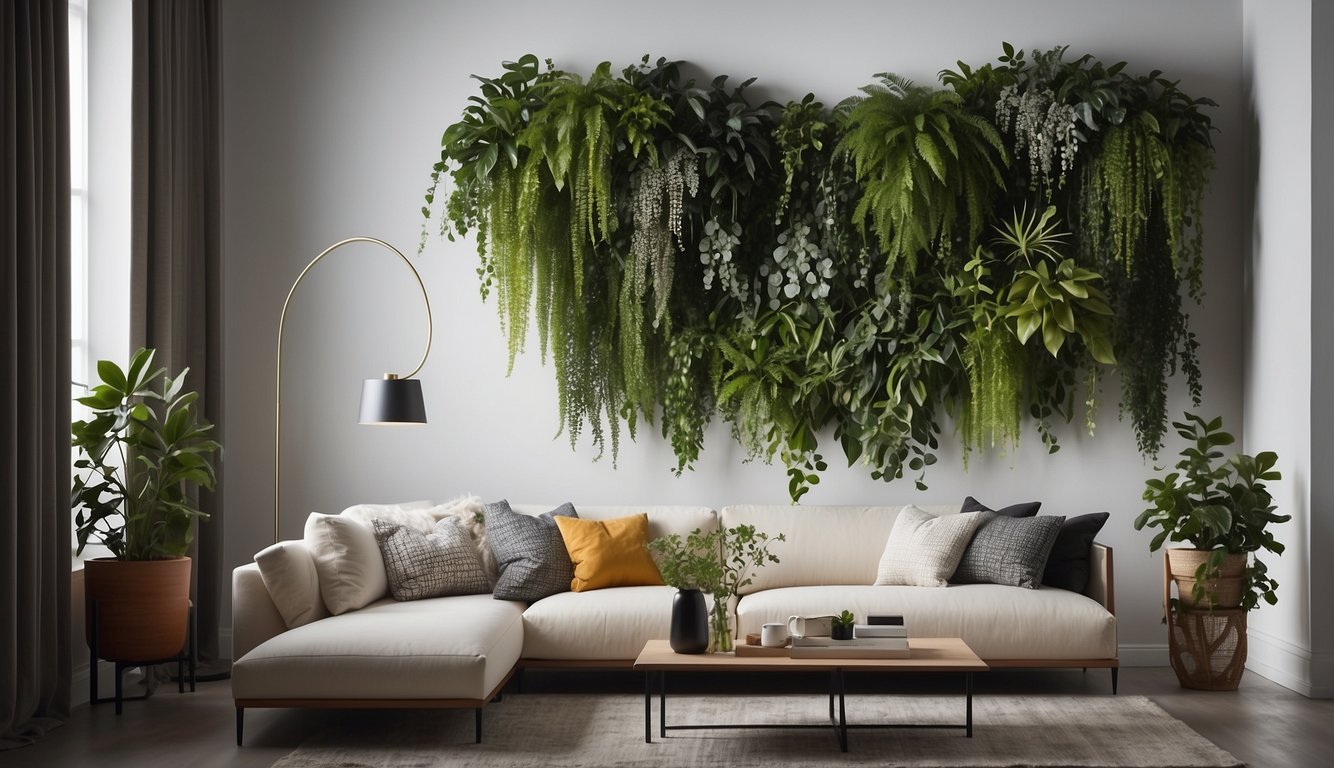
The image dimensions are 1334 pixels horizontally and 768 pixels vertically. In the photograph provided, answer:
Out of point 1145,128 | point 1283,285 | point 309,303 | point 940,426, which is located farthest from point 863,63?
point 309,303

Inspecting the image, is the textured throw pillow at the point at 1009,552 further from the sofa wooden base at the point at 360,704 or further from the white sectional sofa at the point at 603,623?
the sofa wooden base at the point at 360,704

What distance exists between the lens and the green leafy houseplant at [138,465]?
420cm

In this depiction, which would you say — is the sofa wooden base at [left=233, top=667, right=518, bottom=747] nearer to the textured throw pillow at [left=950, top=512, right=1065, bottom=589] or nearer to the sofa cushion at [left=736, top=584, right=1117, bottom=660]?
the sofa cushion at [left=736, top=584, right=1117, bottom=660]

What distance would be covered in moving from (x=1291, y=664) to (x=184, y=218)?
15.8 ft

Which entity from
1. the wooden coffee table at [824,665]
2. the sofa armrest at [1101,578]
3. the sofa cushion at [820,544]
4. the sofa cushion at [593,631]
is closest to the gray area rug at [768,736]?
the wooden coffee table at [824,665]

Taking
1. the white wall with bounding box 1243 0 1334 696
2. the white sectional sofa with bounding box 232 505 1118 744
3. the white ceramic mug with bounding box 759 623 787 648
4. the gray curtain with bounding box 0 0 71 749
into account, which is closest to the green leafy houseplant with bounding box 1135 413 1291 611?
the white wall with bounding box 1243 0 1334 696

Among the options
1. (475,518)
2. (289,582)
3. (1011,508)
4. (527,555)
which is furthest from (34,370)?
(1011,508)

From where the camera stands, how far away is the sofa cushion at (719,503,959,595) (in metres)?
4.86

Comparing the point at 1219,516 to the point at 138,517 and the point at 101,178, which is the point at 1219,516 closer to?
the point at 138,517

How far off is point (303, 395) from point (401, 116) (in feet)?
4.45

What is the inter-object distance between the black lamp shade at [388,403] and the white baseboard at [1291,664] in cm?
356

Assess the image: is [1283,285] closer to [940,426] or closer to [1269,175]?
[1269,175]

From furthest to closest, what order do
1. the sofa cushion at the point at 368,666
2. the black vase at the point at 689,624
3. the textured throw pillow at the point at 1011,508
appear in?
the textured throw pillow at the point at 1011,508, the black vase at the point at 689,624, the sofa cushion at the point at 368,666

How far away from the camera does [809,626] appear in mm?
3814
